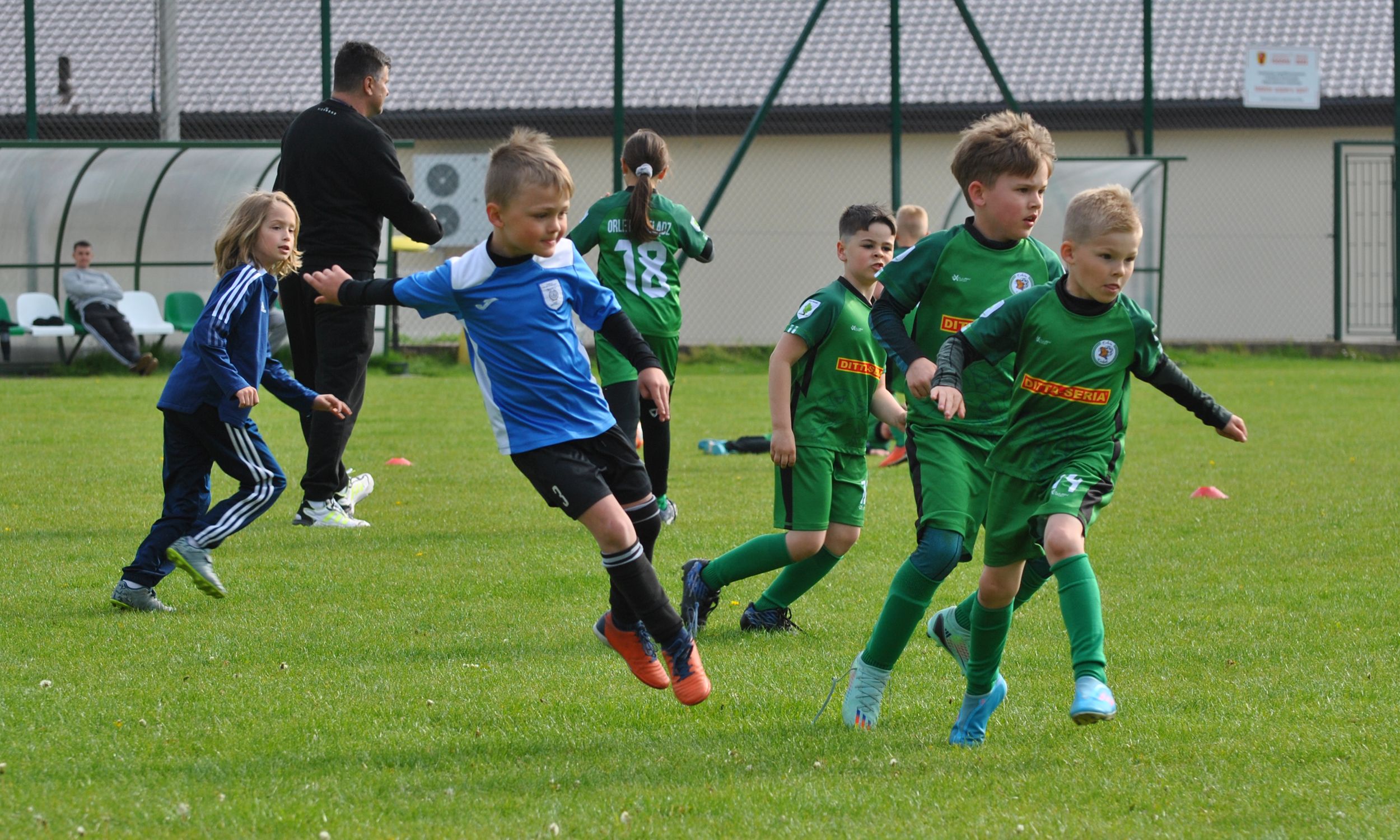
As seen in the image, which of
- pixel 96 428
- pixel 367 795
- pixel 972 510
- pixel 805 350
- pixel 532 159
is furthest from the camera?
pixel 96 428

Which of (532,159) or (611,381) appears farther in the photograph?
(611,381)

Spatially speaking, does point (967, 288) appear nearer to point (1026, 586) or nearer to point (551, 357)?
point (1026, 586)

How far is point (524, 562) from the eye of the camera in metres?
6.70

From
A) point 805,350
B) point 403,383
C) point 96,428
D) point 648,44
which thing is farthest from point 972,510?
point 648,44

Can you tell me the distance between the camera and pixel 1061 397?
159 inches

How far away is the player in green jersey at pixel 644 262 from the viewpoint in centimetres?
757

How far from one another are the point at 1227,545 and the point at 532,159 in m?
4.26

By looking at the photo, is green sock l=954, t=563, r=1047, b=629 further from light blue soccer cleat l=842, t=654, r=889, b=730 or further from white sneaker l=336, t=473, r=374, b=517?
white sneaker l=336, t=473, r=374, b=517

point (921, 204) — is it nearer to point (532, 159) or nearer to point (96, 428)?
point (96, 428)

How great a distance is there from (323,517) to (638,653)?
12.4 feet

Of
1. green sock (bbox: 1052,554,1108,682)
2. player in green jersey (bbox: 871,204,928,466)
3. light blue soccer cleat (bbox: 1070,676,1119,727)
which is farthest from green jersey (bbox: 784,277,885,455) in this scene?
player in green jersey (bbox: 871,204,928,466)

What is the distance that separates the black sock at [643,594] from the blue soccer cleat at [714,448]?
658 centimetres

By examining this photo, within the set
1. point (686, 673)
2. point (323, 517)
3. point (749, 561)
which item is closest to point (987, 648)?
point (686, 673)

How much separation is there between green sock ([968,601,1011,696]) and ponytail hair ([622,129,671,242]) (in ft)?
12.9
